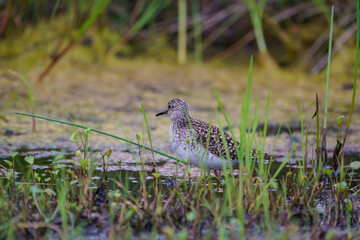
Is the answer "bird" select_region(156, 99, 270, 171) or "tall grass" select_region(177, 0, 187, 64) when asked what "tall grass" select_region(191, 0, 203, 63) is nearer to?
"tall grass" select_region(177, 0, 187, 64)

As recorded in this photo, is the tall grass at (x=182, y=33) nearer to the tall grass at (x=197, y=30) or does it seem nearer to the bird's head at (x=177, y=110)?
the tall grass at (x=197, y=30)

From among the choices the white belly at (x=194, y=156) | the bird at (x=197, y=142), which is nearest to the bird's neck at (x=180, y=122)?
the bird at (x=197, y=142)

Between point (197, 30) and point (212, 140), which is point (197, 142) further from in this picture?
point (197, 30)

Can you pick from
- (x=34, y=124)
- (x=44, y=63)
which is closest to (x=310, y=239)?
(x=34, y=124)

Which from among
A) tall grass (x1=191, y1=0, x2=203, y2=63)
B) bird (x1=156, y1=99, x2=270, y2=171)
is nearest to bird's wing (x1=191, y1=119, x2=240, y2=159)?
bird (x1=156, y1=99, x2=270, y2=171)

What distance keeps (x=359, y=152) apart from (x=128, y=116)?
2.77 m

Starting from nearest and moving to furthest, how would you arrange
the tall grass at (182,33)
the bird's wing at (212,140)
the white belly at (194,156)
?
the white belly at (194,156), the bird's wing at (212,140), the tall grass at (182,33)

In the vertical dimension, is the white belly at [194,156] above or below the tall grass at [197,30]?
below

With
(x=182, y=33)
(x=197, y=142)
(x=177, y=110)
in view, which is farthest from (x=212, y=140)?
(x=182, y=33)

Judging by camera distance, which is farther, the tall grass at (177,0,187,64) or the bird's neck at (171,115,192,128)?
the tall grass at (177,0,187,64)

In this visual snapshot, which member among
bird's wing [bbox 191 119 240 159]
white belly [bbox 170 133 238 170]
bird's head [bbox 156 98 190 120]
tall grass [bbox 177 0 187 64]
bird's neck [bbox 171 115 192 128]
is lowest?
white belly [bbox 170 133 238 170]

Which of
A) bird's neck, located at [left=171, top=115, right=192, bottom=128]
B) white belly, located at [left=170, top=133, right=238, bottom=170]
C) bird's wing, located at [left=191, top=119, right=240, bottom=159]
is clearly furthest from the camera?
bird's neck, located at [left=171, top=115, right=192, bottom=128]

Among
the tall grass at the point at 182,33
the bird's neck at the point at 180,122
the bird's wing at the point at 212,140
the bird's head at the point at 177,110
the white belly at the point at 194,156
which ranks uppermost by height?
the tall grass at the point at 182,33

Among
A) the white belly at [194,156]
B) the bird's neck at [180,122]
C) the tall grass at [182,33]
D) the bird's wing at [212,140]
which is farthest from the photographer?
the tall grass at [182,33]
